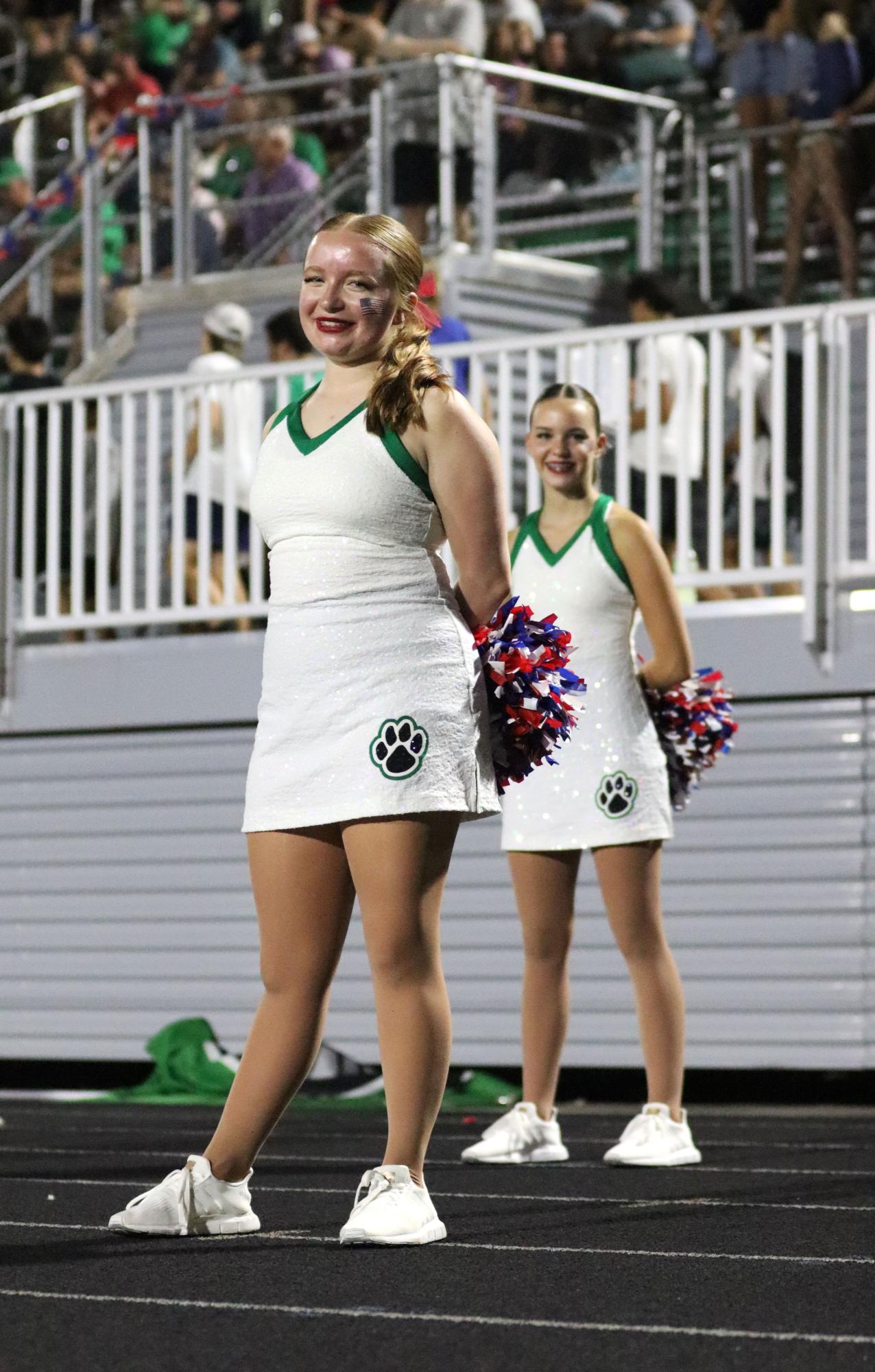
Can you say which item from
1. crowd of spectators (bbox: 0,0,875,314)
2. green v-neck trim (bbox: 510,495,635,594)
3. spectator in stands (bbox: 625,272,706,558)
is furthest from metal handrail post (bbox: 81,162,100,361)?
green v-neck trim (bbox: 510,495,635,594)

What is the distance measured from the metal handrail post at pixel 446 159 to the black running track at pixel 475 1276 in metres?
7.17

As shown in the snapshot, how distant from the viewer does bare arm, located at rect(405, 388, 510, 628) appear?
4719 millimetres

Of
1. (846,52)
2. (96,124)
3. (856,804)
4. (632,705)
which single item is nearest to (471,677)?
(632,705)

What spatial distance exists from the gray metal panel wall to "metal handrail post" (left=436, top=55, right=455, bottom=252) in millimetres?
3734

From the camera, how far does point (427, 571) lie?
4.81 meters

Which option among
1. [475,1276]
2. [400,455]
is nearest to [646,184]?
[400,455]

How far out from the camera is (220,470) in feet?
35.8

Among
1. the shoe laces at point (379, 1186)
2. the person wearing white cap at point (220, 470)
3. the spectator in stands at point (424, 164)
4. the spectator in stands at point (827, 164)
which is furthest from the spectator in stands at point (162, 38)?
the shoe laces at point (379, 1186)

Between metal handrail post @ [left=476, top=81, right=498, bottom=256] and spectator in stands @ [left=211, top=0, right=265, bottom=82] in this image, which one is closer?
metal handrail post @ [left=476, top=81, right=498, bottom=256]

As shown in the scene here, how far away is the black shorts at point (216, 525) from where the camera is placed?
11.0m

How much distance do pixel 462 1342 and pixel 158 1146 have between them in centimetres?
397

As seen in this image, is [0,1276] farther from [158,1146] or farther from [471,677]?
[158,1146]

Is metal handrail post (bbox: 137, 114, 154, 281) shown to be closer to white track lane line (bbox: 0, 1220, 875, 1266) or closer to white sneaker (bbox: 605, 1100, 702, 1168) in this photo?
white sneaker (bbox: 605, 1100, 702, 1168)

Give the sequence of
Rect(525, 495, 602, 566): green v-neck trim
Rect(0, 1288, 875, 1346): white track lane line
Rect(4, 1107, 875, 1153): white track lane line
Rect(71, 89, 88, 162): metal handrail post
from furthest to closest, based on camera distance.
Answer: Rect(71, 89, 88, 162): metal handrail post
Rect(4, 1107, 875, 1153): white track lane line
Rect(525, 495, 602, 566): green v-neck trim
Rect(0, 1288, 875, 1346): white track lane line
